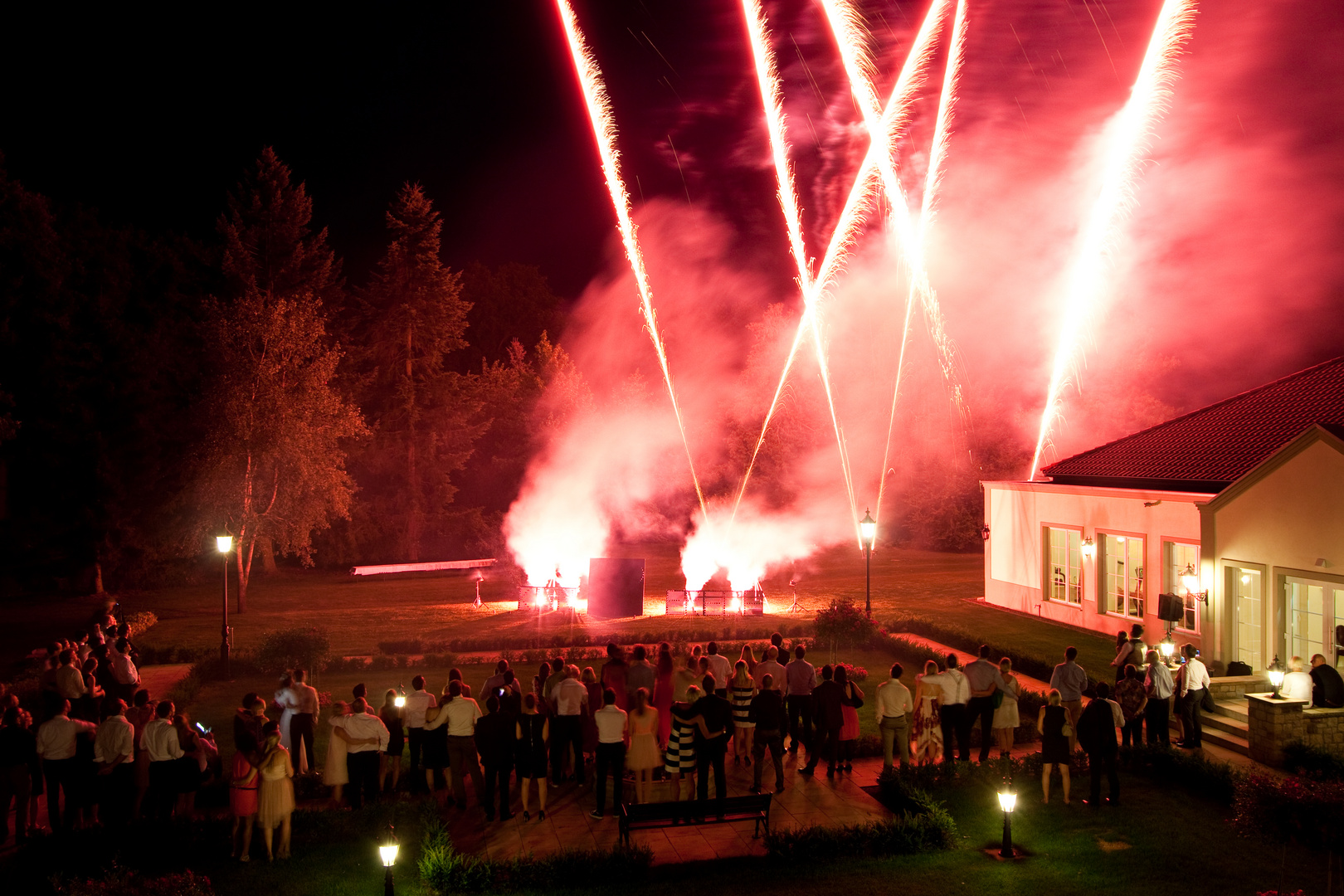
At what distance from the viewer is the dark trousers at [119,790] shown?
9742 mm

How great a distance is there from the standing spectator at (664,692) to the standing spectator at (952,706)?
10.4 ft

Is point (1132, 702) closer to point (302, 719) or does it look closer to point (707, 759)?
point (707, 759)

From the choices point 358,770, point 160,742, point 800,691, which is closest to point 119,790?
point 160,742

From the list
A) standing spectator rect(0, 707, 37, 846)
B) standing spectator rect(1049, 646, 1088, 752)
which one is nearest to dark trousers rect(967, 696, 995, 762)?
standing spectator rect(1049, 646, 1088, 752)

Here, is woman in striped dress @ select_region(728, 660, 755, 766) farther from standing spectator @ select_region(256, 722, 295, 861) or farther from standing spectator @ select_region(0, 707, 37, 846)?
standing spectator @ select_region(0, 707, 37, 846)

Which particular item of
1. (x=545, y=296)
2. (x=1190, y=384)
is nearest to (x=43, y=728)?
(x=1190, y=384)

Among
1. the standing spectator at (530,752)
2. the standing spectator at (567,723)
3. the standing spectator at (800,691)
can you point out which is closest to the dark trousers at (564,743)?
the standing spectator at (567,723)

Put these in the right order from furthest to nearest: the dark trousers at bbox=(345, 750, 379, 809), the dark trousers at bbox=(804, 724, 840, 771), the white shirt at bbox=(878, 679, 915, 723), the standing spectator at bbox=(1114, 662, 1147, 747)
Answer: the standing spectator at bbox=(1114, 662, 1147, 747)
the dark trousers at bbox=(804, 724, 840, 771)
the white shirt at bbox=(878, 679, 915, 723)
the dark trousers at bbox=(345, 750, 379, 809)

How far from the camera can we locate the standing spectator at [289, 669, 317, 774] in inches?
→ 441

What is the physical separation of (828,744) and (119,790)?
26.7 feet

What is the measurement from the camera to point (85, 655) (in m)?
14.0

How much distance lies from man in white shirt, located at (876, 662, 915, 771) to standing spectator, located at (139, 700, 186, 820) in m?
8.02

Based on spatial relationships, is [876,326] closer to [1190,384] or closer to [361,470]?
[1190,384]

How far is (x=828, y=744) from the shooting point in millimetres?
11922
